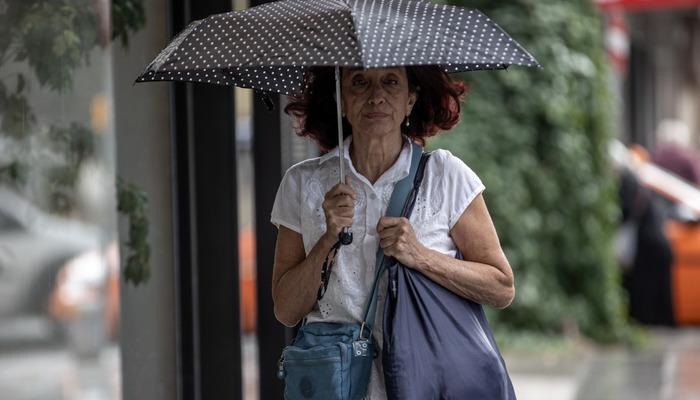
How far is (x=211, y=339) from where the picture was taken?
4.80m

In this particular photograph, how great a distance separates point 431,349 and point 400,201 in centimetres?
38

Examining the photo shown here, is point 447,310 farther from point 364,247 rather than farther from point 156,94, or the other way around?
point 156,94

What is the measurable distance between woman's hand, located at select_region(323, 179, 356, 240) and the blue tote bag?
0.16 m

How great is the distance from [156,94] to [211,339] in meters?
0.93

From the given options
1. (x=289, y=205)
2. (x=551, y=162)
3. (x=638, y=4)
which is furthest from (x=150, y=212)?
(x=638, y=4)

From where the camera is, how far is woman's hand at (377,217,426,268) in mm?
3131

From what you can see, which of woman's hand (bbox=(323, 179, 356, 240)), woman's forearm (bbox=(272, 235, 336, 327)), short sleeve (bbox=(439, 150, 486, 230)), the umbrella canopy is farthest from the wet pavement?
short sleeve (bbox=(439, 150, 486, 230))

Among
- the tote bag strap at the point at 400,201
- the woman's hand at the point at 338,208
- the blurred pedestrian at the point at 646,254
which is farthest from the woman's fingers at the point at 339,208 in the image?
the blurred pedestrian at the point at 646,254

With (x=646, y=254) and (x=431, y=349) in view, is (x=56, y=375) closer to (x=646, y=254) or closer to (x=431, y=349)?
(x=431, y=349)

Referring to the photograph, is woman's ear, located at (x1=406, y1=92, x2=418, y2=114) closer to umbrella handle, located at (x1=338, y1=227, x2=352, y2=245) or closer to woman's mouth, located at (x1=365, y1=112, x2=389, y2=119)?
woman's mouth, located at (x1=365, y1=112, x2=389, y2=119)

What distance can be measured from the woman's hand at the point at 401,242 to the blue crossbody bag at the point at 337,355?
64 millimetres

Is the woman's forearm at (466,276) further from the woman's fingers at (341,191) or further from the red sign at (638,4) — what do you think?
the red sign at (638,4)

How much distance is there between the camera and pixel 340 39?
2924 millimetres

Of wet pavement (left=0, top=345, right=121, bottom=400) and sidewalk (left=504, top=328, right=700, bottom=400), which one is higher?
wet pavement (left=0, top=345, right=121, bottom=400)
